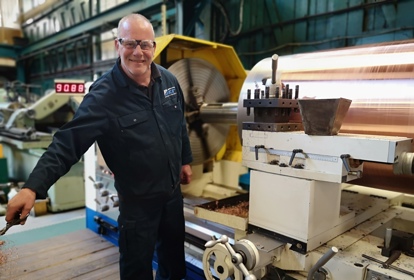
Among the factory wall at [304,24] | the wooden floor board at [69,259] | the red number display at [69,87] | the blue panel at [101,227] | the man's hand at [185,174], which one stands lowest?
the wooden floor board at [69,259]

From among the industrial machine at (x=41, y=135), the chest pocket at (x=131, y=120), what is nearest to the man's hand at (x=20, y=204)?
the chest pocket at (x=131, y=120)

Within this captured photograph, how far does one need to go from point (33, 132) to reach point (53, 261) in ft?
5.70

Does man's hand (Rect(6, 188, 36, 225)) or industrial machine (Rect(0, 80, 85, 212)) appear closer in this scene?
man's hand (Rect(6, 188, 36, 225))

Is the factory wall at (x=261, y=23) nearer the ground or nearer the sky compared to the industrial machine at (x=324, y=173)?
nearer the sky

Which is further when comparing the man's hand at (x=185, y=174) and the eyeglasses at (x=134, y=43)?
the man's hand at (x=185, y=174)

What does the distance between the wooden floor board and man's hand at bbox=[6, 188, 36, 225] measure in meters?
0.73

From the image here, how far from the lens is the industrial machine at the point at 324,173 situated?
764 millimetres

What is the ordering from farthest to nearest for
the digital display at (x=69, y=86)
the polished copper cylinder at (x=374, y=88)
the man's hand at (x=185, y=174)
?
the digital display at (x=69, y=86), the man's hand at (x=185, y=174), the polished copper cylinder at (x=374, y=88)

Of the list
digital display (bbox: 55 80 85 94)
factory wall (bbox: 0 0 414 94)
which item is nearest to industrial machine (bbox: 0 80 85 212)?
digital display (bbox: 55 80 85 94)

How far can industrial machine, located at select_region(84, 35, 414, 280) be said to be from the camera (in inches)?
30.1

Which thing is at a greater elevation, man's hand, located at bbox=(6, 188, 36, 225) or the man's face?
the man's face

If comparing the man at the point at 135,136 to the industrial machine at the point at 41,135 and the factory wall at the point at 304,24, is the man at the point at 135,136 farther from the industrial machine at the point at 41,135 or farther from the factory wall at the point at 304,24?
the factory wall at the point at 304,24

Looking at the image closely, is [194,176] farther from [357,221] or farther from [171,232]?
[357,221]

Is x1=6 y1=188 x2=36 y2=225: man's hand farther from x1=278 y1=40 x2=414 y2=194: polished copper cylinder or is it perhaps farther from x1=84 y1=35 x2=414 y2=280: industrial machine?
x1=278 y1=40 x2=414 y2=194: polished copper cylinder
